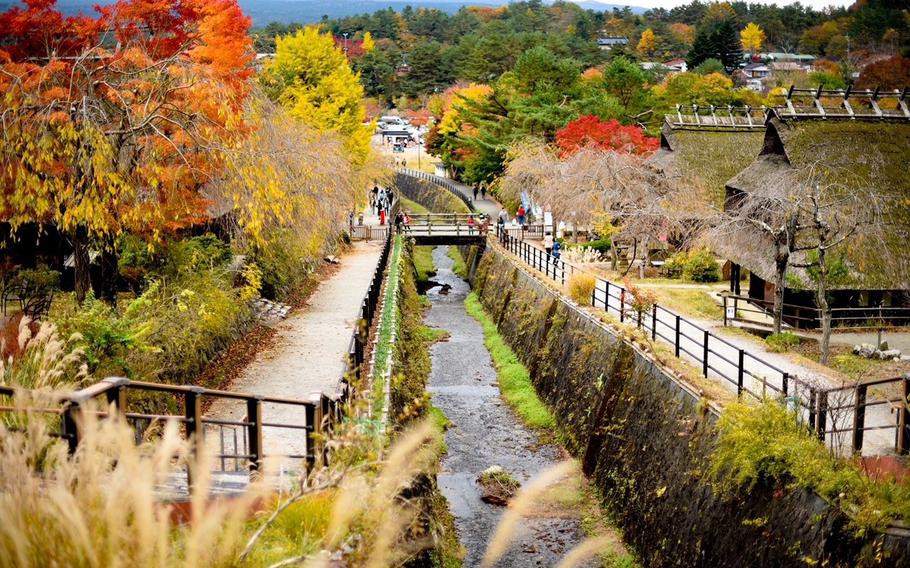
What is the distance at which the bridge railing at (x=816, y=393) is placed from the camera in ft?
30.9

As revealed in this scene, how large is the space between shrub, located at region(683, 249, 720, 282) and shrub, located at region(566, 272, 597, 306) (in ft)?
24.8

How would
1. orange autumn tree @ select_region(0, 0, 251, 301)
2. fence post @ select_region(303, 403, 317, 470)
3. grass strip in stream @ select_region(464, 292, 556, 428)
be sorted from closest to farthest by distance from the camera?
fence post @ select_region(303, 403, 317, 470)
orange autumn tree @ select_region(0, 0, 251, 301)
grass strip in stream @ select_region(464, 292, 556, 428)

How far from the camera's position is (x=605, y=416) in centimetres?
1634

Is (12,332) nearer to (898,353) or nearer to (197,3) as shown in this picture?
(197,3)

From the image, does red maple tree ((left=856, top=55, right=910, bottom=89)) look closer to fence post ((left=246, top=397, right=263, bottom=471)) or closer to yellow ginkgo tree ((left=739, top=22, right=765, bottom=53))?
fence post ((left=246, top=397, right=263, bottom=471))

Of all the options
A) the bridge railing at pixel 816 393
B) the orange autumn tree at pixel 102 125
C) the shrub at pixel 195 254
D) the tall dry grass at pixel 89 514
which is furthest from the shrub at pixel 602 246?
the tall dry grass at pixel 89 514

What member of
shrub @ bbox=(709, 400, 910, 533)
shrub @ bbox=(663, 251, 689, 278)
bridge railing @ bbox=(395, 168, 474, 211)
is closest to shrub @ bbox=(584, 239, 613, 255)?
shrub @ bbox=(663, 251, 689, 278)

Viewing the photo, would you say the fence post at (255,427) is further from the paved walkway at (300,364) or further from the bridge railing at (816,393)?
the bridge railing at (816,393)

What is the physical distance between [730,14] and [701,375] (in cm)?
16649

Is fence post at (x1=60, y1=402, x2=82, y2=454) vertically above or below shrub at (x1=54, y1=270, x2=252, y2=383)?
above

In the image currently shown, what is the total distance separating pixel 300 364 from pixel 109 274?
14.2 ft

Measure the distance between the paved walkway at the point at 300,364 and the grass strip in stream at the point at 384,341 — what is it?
794 millimetres

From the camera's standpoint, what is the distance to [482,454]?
17.8 m

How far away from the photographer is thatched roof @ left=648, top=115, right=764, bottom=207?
1278 inches
